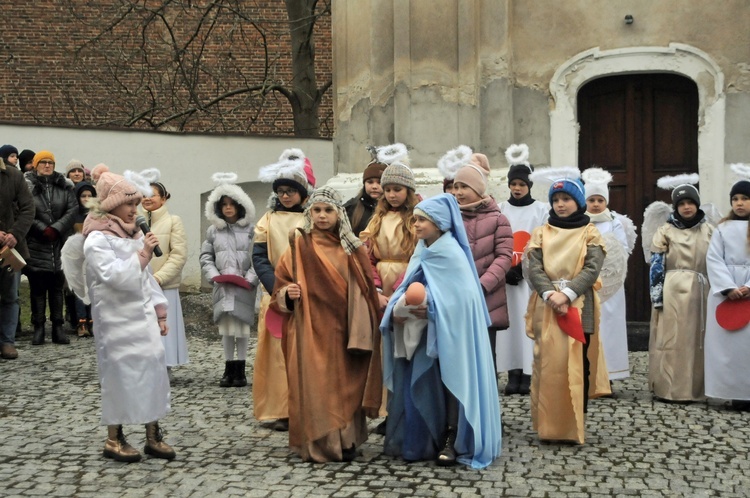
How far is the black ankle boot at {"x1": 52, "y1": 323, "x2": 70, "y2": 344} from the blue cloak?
21.1 feet

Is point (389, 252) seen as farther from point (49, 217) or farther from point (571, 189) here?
point (49, 217)

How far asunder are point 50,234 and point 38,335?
1.06 metres

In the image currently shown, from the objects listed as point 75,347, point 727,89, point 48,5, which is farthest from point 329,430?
point 48,5

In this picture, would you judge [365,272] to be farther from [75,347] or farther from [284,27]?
[284,27]

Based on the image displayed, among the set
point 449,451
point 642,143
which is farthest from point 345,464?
point 642,143

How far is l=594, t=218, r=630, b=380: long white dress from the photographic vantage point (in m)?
10.2

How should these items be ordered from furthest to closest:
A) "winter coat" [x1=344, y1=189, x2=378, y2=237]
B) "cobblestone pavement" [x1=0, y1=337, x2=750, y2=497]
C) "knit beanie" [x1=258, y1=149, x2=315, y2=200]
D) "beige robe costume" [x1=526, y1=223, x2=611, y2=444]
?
"knit beanie" [x1=258, y1=149, x2=315, y2=200] < "winter coat" [x1=344, y1=189, x2=378, y2=237] < "beige robe costume" [x1=526, y1=223, x2=611, y2=444] < "cobblestone pavement" [x1=0, y1=337, x2=750, y2=497]

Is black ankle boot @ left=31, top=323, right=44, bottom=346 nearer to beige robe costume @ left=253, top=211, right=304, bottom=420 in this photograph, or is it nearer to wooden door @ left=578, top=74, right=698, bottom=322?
beige robe costume @ left=253, top=211, right=304, bottom=420

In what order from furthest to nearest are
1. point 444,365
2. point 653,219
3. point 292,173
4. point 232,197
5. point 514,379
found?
point 653,219 → point 232,197 → point 514,379 → point 292,173 → point 444,365

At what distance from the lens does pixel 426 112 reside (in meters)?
13.7

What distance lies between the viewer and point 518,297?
33.6 feet

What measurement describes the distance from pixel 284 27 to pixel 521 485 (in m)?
19.2

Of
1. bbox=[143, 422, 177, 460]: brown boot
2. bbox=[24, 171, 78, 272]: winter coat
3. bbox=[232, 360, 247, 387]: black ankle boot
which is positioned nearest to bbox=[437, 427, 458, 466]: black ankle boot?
bbox=[143, 422, 177, 460]: brown boot

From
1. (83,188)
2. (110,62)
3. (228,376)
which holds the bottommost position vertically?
(228,376)
